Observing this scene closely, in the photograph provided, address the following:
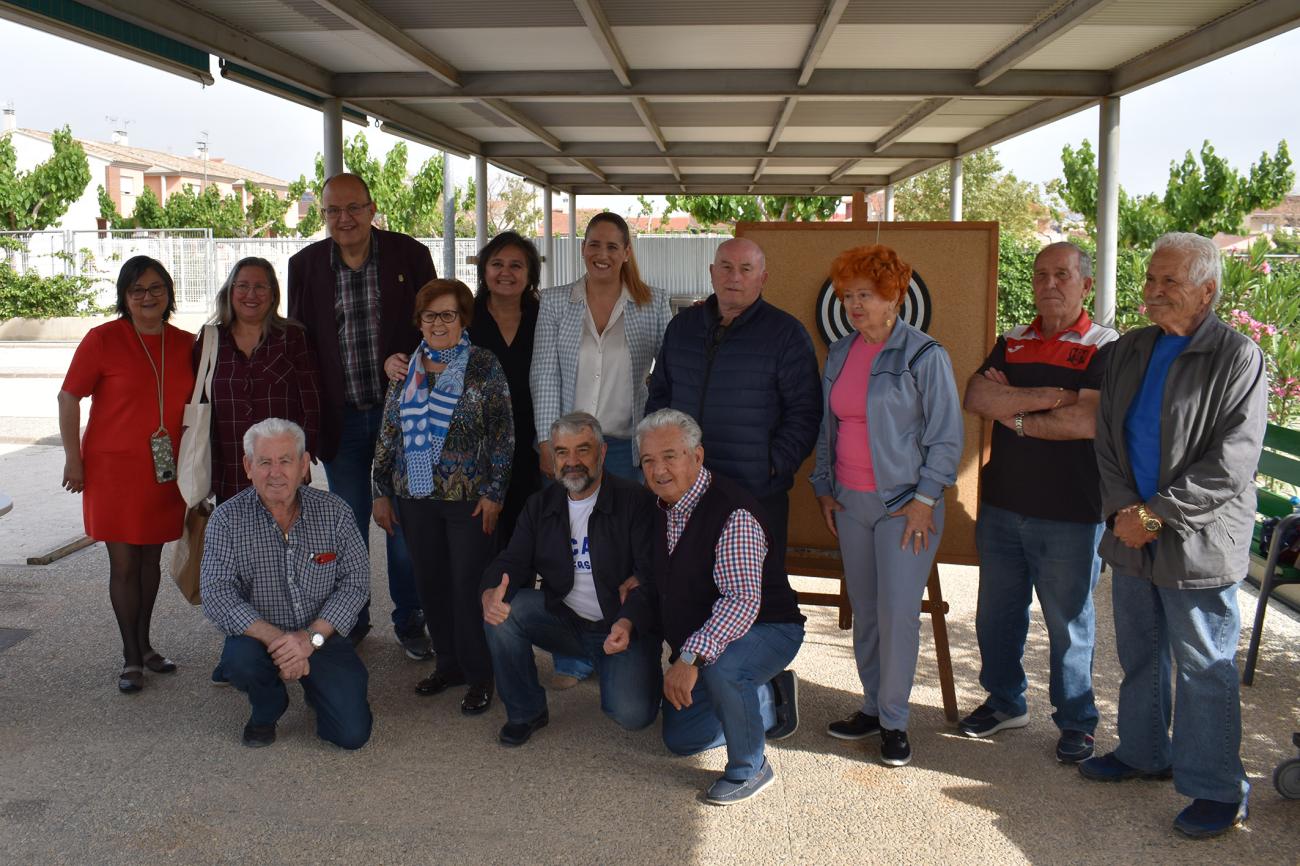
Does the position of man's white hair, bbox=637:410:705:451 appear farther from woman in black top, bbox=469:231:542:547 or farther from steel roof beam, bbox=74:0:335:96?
steel roof beam, bbox=74:0:335:96

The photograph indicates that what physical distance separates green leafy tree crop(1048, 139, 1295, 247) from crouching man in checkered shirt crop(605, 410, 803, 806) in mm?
21502

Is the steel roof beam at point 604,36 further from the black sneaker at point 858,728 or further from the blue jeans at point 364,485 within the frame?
the black sneaker at point 858,728

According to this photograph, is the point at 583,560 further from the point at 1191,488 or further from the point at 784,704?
the point at 1191,488

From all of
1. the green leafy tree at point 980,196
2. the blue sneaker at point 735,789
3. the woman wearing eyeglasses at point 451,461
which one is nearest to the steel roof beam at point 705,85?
the woman wearing eyeglasses at point 451,461

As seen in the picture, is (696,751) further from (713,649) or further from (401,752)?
(401,752)

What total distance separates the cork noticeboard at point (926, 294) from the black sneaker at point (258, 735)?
214 centimetres

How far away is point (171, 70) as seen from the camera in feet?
17.5

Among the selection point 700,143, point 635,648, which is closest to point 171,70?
point 635,648

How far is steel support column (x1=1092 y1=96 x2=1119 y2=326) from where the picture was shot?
683 cm

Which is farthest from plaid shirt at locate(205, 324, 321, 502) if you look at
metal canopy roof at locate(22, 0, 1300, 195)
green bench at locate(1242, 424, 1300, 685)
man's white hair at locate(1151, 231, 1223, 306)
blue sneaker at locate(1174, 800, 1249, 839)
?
green bench at locate(1242, 424, 1300, 685)

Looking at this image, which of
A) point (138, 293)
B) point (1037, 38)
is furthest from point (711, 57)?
point (138, 293)

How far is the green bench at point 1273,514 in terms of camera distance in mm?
4367

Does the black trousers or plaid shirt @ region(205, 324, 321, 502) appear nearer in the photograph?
the black trousers

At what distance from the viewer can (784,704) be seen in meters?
3.85
